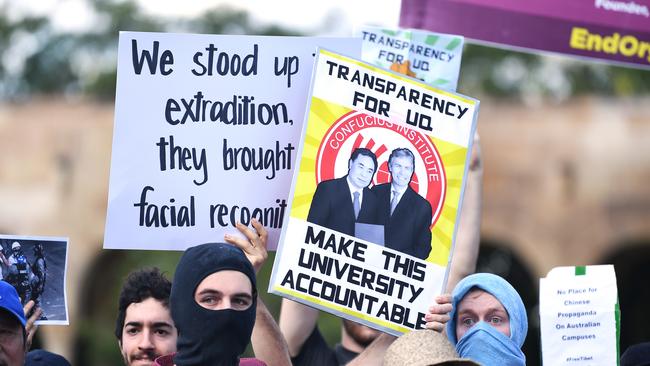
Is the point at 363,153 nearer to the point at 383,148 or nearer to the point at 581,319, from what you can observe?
the point at 383,148

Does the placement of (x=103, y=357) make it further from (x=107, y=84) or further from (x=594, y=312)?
(x=594, y=312)

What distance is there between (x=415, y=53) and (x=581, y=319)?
4.76 ft

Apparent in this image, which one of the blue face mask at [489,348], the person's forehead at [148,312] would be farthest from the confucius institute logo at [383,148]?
the person's forehead at [148,312]

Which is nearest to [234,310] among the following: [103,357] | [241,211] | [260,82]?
[241,211]

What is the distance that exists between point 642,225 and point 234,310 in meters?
16.5

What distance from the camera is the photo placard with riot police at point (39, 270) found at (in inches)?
170

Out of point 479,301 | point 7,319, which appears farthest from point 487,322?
point 7,319

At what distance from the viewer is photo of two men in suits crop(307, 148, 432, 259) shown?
14.0 feet

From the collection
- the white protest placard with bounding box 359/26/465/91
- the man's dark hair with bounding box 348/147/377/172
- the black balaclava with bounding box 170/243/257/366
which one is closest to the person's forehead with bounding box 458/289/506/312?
the man's dark hair with bounding box 348/147/377/172

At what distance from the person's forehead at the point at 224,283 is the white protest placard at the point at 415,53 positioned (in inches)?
65.8

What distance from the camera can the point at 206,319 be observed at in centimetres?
376

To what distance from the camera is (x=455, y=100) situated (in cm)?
450

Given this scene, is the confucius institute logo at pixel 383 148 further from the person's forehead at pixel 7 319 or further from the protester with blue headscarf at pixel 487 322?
the person's forehead at pixel 7 319

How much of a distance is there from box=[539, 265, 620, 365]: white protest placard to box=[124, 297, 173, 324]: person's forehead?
129 centimetres
